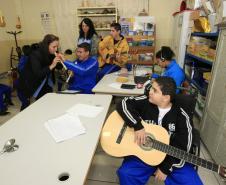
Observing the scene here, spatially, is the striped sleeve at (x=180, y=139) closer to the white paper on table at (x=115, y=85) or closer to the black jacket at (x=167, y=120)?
the black jacket at (x=167, y=120)

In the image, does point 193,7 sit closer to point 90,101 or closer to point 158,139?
point 90,101

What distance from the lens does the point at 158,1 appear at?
4281 millimetres

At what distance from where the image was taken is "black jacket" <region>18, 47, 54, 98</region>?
231cm

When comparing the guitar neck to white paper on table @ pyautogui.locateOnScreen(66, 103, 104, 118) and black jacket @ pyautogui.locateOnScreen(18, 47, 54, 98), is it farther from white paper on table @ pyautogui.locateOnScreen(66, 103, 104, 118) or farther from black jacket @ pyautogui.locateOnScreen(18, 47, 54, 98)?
black jacket @ pyautogui.locateOnScreen(18, 47, 54, 98)

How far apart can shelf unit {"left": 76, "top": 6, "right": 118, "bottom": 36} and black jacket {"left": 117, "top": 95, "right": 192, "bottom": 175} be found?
10.9ft

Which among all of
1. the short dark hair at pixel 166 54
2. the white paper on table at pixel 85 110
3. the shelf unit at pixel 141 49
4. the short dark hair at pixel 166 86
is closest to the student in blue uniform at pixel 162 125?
the short dark hair at pixel 166 86

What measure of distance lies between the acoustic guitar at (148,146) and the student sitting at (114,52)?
193 centimetres

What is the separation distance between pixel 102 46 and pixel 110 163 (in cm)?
210

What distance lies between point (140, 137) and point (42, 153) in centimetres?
64

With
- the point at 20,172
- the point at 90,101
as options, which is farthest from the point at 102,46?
the point at 20,172

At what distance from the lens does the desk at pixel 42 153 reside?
0.92m

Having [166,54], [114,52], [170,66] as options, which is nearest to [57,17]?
[114,52]

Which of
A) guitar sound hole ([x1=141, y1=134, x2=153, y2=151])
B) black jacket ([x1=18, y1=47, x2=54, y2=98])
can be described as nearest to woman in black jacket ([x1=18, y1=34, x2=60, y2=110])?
black jacket ([x1=18, y1=47, x2=54, y2=98])

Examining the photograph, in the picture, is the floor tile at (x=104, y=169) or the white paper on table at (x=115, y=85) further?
the white paper on table at (x=115, y=85)
